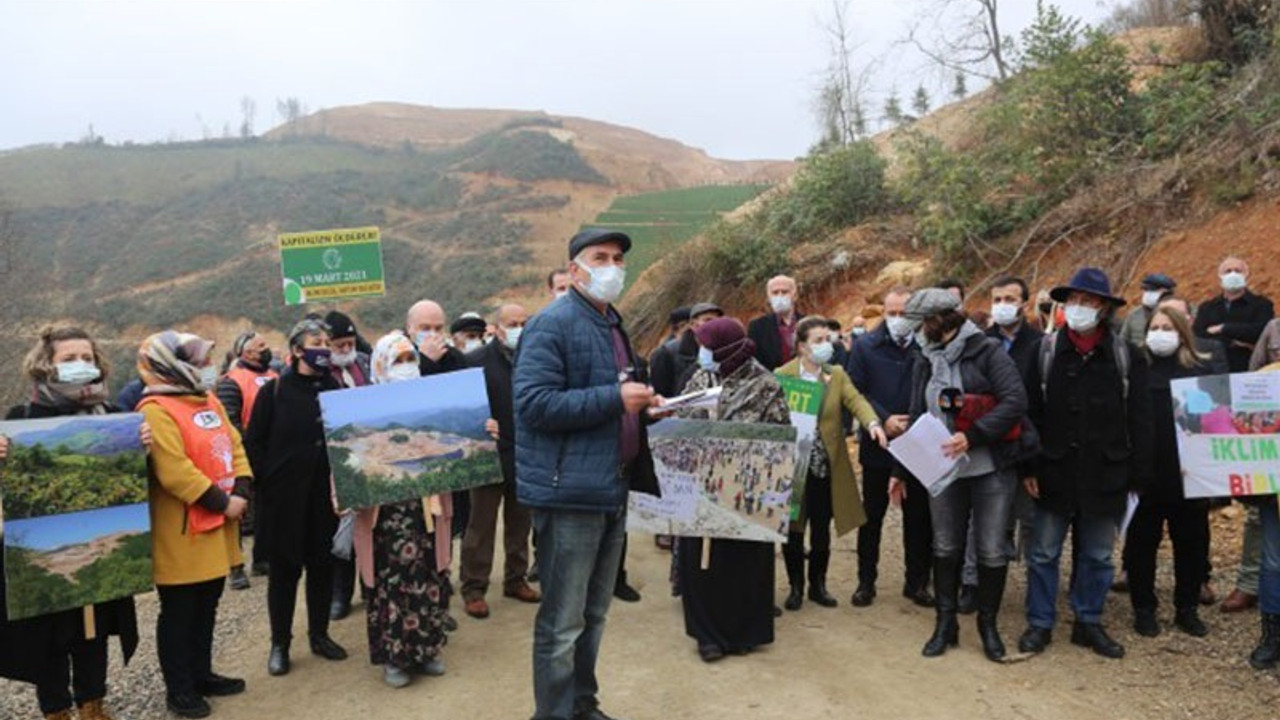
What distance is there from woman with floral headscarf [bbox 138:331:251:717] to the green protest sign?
8.73m

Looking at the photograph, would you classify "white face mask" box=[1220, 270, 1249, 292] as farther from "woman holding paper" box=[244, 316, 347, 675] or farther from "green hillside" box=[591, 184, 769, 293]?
"green hillside" box=[591, 184, 769, 293]

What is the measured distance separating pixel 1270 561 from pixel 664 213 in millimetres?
33419

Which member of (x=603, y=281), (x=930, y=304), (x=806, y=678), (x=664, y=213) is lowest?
(x=806, y=678)

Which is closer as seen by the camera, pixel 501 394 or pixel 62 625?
pixel 62 625

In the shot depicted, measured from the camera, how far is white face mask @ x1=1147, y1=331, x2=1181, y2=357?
5.20 metres

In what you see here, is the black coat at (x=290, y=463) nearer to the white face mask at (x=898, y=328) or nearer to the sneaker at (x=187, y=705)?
the sneaker at (x=187, y=705)

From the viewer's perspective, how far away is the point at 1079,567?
16.6ft

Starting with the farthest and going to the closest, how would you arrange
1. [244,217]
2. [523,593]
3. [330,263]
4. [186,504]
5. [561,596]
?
[244,217]
[330,263]
[523,593]
[186,504]
[561,596]

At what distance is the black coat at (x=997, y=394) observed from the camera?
4695mm

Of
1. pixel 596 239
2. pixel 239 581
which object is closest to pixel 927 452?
pixel 596 239

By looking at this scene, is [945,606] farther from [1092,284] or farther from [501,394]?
[501,394]

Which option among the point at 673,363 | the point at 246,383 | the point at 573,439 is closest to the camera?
the point at 573,439

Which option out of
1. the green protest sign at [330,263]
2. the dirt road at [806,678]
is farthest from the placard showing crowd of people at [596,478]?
the green protest sign at [330,263]

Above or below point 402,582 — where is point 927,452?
above
